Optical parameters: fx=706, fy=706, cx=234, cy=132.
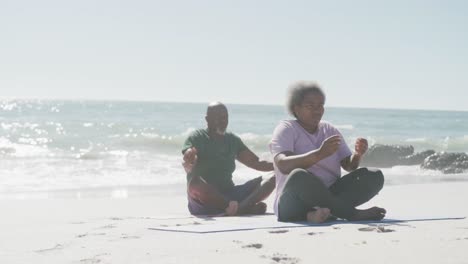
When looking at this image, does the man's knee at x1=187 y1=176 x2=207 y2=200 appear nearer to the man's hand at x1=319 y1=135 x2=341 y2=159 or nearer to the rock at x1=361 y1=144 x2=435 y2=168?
the man's hand at x1=319 y1=135 x2=341 y2=159

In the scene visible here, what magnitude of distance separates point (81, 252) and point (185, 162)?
2.29 metres

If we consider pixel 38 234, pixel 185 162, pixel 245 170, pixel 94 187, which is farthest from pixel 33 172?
pixel 38 234

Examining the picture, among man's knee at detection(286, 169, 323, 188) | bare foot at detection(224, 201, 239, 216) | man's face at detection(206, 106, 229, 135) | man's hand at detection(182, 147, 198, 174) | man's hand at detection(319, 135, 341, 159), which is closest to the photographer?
man's hand at detection(319, 135, 341, 159)

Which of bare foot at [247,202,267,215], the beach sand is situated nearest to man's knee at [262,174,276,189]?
bare foot at [247,202,267,215]

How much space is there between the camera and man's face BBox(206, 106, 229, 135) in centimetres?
664

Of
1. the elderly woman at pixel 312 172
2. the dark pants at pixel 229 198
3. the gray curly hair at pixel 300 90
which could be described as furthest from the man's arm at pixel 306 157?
the dark pants at pixel 229 198

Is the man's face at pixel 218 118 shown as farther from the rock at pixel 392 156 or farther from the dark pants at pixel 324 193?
the rock at pixel 392 156

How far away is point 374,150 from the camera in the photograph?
18391 mm

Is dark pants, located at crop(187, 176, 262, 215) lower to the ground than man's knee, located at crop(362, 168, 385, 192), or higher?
lower

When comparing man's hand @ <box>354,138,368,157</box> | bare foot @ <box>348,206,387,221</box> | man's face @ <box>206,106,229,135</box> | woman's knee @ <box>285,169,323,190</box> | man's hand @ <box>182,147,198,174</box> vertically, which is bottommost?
bare foot @ <box>348,206,387,221</box>

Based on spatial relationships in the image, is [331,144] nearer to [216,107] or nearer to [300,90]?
[300,90]

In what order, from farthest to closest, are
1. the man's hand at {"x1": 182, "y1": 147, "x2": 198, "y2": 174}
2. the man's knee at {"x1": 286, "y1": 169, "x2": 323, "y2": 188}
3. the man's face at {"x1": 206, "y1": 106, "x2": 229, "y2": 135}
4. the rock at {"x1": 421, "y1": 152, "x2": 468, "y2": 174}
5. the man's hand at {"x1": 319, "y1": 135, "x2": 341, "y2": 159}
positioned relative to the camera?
the rock at {"x1": 421, "y1": 152, "x2": 468, "y2": 174} → the man's face at {"x1": 206, "y1": 106, "x2": 229, "y2": 135} → the man's hand at {"x1": 182, "y1": 147, "x2": 198, "y2": 174} → the man's knee at {"x1": 286, "y1": 169, "x2": 323, "y2": 188} → the man's hand at {"x1": 319, "y1": 135, "x2": 341, "y2": 159}

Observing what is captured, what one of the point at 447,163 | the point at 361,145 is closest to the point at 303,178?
the point at 361,145

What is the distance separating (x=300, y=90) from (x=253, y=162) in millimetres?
1598
